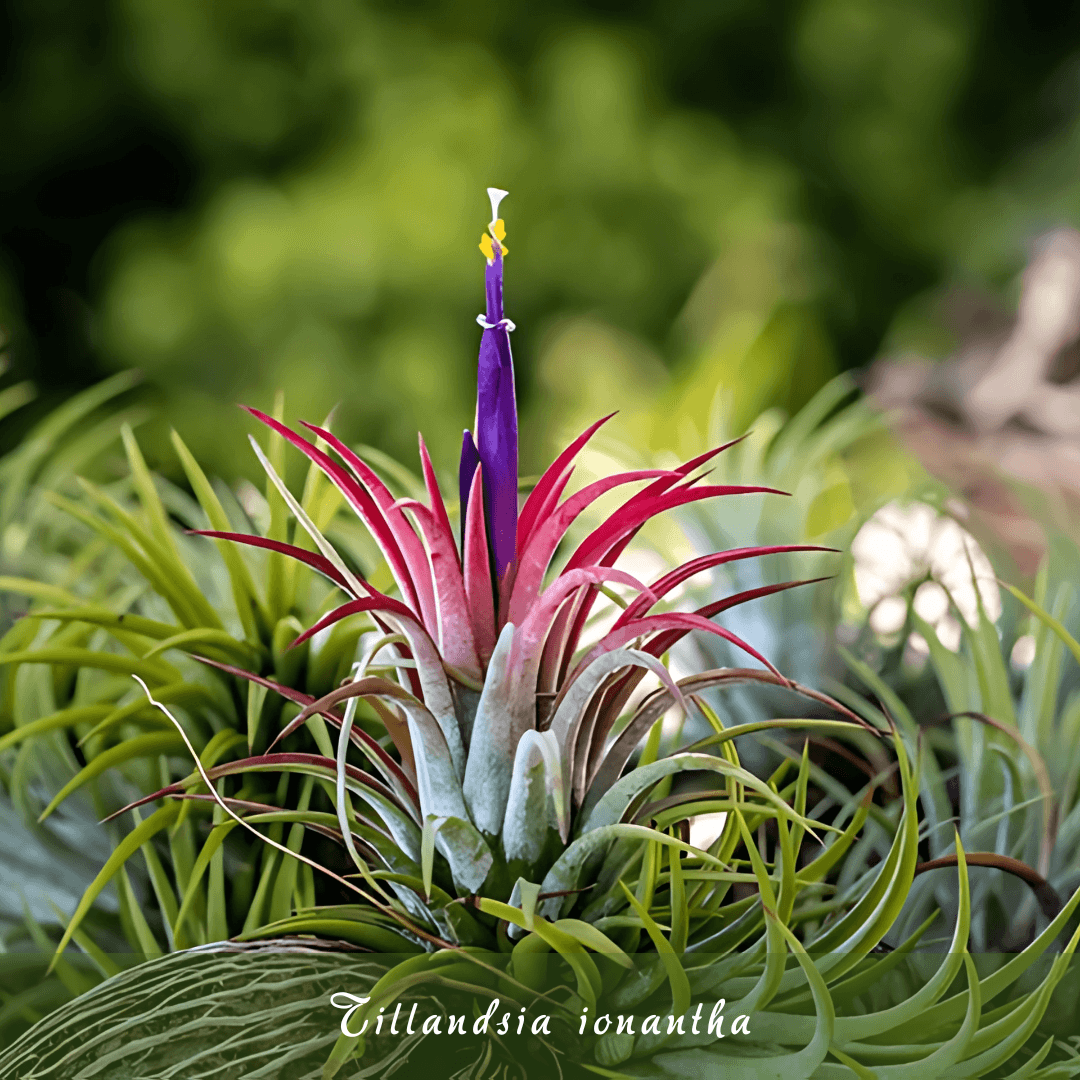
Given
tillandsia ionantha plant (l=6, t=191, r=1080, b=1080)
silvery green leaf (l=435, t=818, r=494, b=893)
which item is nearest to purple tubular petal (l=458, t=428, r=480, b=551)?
tillandsia ionantha plant (l=6, t=191, r=1080, b=1080)

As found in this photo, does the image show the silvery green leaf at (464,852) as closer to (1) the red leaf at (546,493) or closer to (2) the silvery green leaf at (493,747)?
(2) the silvery green leaf at (493,747)

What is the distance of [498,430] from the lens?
0.42 m

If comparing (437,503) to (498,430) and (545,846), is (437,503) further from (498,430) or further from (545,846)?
(545,846)

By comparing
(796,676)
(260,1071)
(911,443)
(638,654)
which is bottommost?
(260,1071)

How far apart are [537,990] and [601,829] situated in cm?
7

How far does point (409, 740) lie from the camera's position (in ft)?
1.50

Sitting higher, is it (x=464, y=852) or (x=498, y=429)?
(x=498, y=429)

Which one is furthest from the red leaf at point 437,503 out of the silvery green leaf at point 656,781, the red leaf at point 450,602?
the silvery green leaf at point 656,781

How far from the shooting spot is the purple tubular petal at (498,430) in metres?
0.42

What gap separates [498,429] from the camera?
0.42 meters

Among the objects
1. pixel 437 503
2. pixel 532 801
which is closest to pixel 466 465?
pixel 437 503

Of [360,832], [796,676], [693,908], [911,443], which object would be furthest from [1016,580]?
[911,443]

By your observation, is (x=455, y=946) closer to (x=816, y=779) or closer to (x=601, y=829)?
(x=601, y=829)

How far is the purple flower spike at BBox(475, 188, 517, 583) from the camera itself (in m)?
0.42
